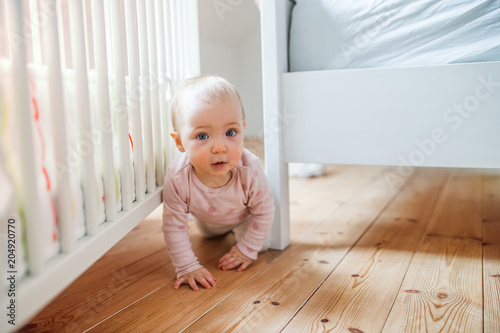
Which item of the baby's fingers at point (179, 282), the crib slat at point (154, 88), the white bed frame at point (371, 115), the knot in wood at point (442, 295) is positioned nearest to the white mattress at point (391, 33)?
the white bed frame at point (371, 115)

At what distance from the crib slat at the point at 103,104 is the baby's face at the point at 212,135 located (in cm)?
22

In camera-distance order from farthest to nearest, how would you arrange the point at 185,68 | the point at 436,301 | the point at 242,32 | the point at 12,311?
the point at 242,32 → the point at 185,68 → the point at 436,301 → the point at 12,311

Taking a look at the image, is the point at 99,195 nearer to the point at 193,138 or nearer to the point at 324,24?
the point at 193,138

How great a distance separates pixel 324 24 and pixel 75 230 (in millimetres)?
747

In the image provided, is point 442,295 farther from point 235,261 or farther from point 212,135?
point 212,135

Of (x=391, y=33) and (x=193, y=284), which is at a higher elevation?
(x=391, y=33)

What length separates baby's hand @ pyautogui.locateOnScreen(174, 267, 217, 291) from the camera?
0.90m

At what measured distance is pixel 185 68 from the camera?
1.14 meters

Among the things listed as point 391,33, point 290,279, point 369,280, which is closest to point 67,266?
point 290,279

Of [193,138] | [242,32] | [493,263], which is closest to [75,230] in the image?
[193,138]

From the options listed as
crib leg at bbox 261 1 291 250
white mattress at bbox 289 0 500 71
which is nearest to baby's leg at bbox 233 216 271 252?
crib leg at bbox 261 1 291 250

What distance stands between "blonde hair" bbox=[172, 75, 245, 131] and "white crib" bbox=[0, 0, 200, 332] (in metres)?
0.04

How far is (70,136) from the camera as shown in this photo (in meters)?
0.64

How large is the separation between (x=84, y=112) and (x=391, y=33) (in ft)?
2.32
